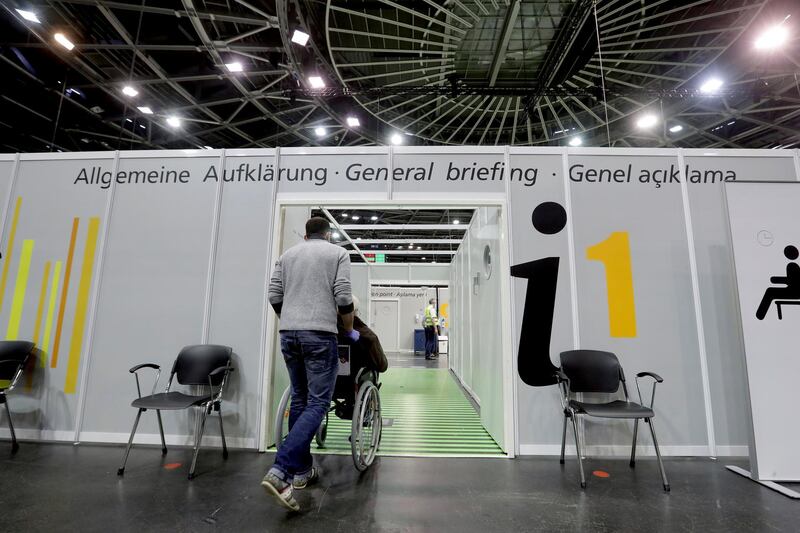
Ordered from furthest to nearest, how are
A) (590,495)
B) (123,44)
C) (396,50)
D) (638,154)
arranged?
(396,50) < (123,44) < (638,154) < (590,495)

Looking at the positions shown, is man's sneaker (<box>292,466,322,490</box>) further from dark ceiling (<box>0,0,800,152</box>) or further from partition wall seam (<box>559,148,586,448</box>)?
dark ceiling (<box>0,0,800,152</box>)

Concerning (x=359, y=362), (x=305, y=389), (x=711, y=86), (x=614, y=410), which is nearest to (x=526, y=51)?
(x=711, y=86)

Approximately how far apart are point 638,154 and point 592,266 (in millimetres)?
1195

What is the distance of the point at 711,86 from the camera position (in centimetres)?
669

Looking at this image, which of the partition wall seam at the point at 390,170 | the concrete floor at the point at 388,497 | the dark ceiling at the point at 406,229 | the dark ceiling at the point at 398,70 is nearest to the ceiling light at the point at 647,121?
the dark ceiling at the point at 398,70

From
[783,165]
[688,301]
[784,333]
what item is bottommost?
[784,333]

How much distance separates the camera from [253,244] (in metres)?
3.22

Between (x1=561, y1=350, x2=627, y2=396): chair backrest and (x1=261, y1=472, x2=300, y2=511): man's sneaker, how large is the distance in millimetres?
2143

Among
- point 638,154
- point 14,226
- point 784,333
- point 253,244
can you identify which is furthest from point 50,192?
point 784,333

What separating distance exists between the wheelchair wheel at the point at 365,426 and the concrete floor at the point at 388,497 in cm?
13

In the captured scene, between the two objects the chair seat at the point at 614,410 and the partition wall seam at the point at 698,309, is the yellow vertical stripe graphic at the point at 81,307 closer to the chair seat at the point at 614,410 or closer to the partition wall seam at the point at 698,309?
the chair seat at the point at 614,410

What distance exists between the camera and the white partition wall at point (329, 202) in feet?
9.73

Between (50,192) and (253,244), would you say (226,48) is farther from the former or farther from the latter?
(253,244)

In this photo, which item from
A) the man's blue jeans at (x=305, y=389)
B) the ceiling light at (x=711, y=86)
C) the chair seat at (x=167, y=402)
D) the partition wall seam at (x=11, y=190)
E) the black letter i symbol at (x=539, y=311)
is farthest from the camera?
the ceiling light at (x=711, y=86)
